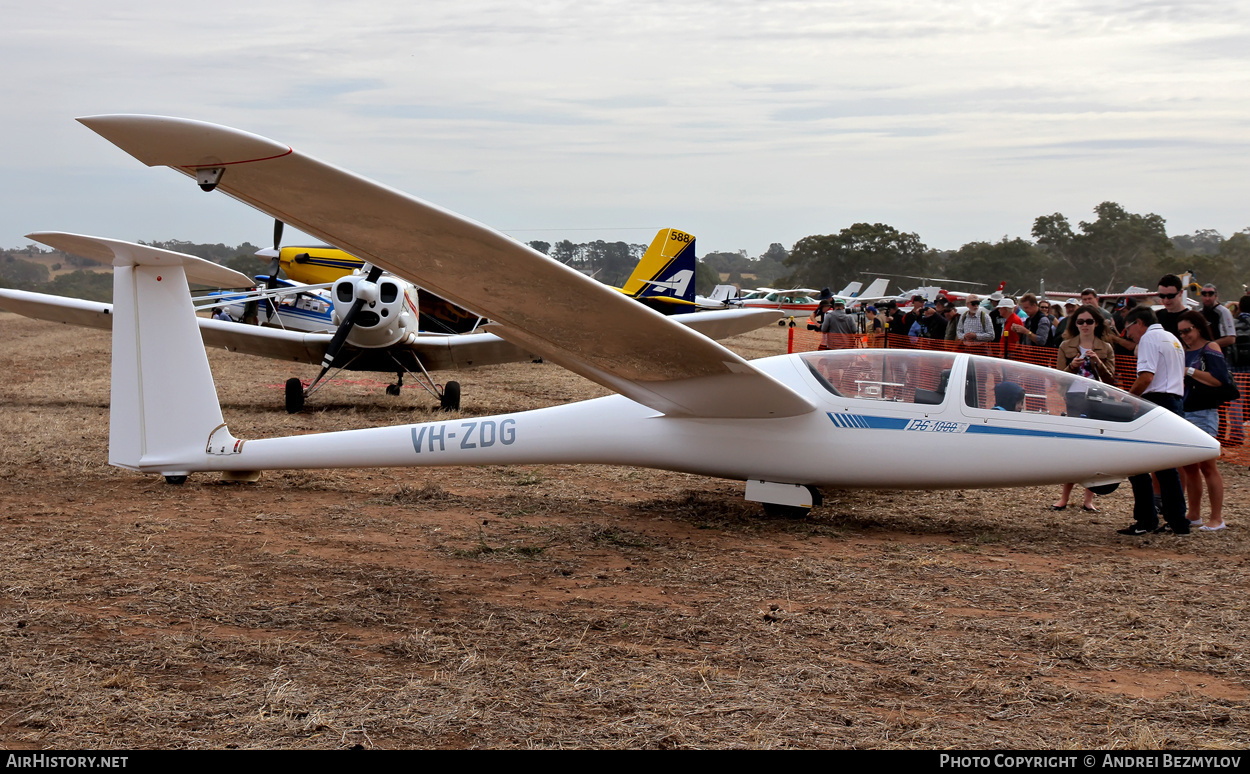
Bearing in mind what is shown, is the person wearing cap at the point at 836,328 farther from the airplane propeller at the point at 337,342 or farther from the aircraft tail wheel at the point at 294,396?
the aircraft tail wheel at the point at 294,396

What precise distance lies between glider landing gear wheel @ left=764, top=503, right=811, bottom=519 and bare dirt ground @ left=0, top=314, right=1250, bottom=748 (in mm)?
115

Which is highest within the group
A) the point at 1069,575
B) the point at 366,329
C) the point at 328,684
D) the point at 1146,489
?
the point at 366,329

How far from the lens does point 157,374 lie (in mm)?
7629

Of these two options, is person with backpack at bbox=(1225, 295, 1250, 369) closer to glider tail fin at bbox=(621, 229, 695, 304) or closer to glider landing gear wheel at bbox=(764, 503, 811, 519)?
glider landing gear wheel at bbox=(764, 503, 811, 519)

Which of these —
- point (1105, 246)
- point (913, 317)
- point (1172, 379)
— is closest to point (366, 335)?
point (1172, 379)

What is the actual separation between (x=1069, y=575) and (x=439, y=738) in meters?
4.27

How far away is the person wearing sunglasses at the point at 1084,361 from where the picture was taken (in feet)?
22.9

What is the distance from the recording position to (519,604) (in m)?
5.28

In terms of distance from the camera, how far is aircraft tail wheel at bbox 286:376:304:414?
13.3 meters

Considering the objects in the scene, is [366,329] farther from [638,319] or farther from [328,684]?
[328,684]

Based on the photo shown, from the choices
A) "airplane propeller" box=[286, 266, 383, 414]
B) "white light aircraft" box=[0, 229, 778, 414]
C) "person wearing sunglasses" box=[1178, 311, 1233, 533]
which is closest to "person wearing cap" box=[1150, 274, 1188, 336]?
"person wearing sunglasses" box=[1178, 311, 1233, 533]

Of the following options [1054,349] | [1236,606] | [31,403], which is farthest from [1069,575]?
[31,403]

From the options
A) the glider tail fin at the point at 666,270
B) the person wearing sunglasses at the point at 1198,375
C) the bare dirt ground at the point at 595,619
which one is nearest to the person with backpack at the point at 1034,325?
the bare dirt ground at the point at 595,619

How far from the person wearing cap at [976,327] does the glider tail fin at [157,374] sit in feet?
37.7
